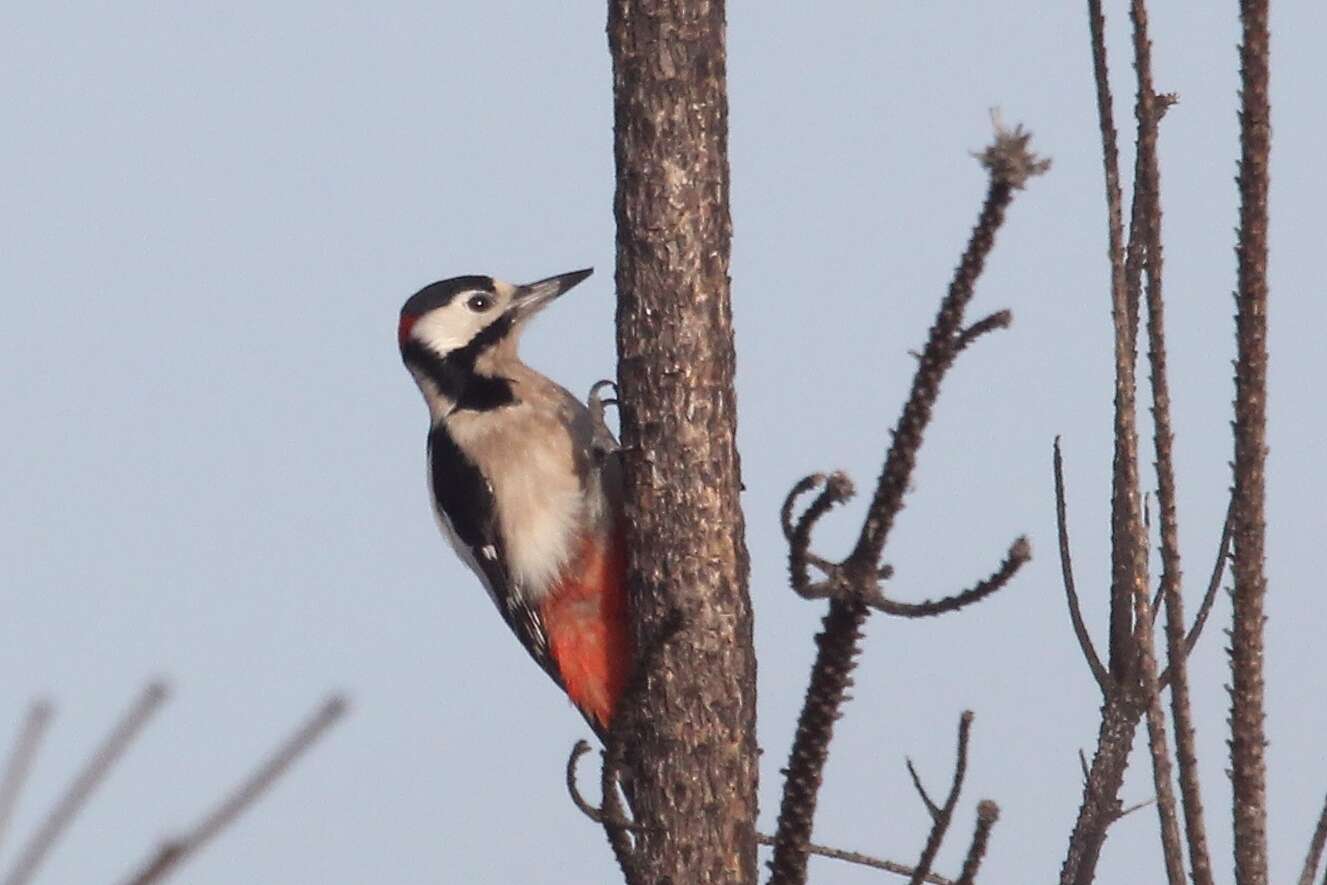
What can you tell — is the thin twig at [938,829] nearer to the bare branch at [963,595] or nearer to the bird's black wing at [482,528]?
the bare branch at [963,595]

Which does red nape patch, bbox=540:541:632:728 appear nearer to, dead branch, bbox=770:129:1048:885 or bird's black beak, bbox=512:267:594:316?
bird's black beak, bbox=512:267:594:316

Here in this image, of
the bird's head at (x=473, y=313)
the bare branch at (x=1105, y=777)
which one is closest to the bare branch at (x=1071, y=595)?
the bare branch at (x=1105, y=777)

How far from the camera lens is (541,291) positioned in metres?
4.99

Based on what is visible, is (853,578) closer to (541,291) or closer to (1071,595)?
(1071,595)

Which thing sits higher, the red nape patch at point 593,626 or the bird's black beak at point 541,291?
the bird's black beak at point 541,291

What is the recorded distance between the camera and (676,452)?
3094 mm

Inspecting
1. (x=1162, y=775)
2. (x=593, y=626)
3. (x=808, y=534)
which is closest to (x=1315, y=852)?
(x=1162, y=775)

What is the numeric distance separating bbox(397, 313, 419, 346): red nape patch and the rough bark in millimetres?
1997

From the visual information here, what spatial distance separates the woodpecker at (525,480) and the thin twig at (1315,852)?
7.31 ft

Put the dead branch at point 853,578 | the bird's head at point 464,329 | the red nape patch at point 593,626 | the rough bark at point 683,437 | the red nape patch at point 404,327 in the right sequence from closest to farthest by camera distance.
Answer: the dead branch at point 853,578 → the rough bark at point 683,437 → the red nape patch at point 593,626 → the bird's head at point 464,329 → the red nape patch at point 404,327

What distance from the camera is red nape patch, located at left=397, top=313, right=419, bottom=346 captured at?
5043mm

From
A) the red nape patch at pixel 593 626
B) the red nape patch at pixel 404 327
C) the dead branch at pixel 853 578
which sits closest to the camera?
the dead branch at pixel 853 578

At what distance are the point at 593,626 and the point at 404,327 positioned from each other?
1.21 metres

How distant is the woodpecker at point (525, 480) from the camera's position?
14.1 ft
